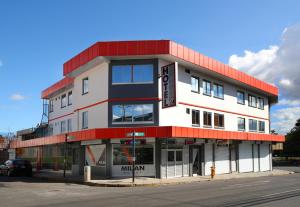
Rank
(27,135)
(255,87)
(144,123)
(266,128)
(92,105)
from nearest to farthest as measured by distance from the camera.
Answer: (144,123), (92,105), (255,87), (266,128), (27,135)

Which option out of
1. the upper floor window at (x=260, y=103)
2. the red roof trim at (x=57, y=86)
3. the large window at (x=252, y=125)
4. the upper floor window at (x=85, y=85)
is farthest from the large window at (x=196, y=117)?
the upper floor window at (x=260, y=103)

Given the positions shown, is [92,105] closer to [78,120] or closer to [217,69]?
[78,120]

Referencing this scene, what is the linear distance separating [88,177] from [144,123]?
564 cm

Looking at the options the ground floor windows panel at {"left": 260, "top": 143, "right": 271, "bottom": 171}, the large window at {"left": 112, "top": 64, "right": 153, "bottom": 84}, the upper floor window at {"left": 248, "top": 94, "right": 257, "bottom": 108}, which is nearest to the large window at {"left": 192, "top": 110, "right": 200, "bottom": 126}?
the large window at {"left": 112, "top": 64, "right": 153, "bottom": 84}

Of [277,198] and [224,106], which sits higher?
[224,106]

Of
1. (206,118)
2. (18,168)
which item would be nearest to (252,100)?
(206,118)

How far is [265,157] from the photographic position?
44812mm

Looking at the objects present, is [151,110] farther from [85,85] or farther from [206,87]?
[85,85]

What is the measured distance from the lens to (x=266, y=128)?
46125mm

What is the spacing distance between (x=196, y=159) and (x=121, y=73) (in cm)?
976

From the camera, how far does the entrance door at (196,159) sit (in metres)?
31.6

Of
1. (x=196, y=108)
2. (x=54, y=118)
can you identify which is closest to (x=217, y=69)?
(x=196, y=108)

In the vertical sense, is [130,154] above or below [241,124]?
below

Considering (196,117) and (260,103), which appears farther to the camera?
(260,103)
